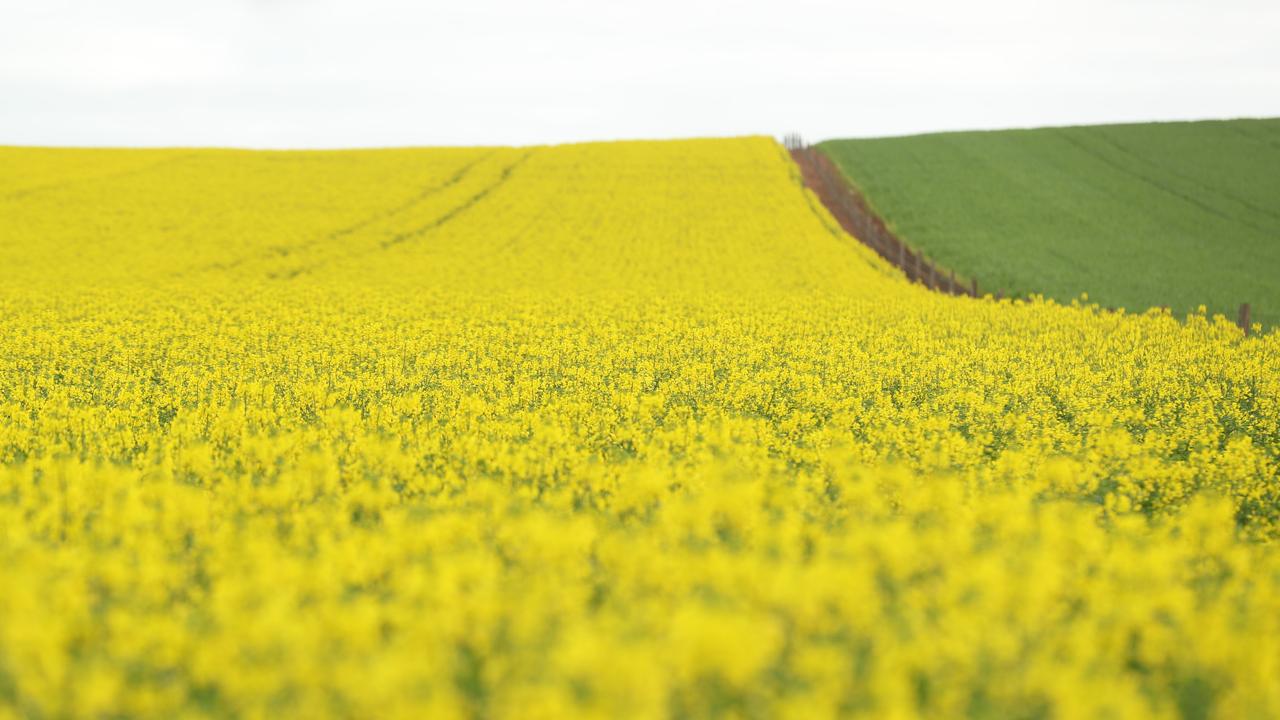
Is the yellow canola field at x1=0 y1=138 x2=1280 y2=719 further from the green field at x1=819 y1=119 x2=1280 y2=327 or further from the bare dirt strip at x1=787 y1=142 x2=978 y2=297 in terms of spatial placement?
the green field at x1=819 y1=119 x2=1280 y2=327

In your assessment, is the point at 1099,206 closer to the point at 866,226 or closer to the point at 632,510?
the point at 866,226

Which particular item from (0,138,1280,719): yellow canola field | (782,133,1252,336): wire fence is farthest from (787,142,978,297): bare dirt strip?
(0,138,1280,719): yellow canola field

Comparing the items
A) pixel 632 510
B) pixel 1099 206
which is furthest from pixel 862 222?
pixel 632 510

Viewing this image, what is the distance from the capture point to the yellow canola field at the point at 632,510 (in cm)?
489

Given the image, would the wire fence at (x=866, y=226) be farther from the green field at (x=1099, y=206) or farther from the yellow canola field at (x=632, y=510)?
the yellow canola field at (x=632, y=510)

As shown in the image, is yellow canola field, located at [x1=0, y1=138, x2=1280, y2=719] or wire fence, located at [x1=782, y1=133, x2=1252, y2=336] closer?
yellow canola field, located at [x1=0, y1=138, x2=1280, y2=719]

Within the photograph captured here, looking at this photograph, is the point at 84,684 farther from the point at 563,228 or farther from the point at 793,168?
the point at 793,168

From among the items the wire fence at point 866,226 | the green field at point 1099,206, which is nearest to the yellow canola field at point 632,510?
the wire fence at point 866,226

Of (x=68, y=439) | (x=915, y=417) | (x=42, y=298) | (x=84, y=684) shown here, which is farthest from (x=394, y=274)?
(x=84, y=684)

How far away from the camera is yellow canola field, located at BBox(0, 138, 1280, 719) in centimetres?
489

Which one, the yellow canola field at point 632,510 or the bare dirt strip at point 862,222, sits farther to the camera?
the bare dirt strip at point 862,222

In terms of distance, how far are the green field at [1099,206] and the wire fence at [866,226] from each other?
678 mm

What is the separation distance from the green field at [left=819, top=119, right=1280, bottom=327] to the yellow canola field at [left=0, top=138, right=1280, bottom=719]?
11.2 meters

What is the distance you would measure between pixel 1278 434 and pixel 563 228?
105 feet
